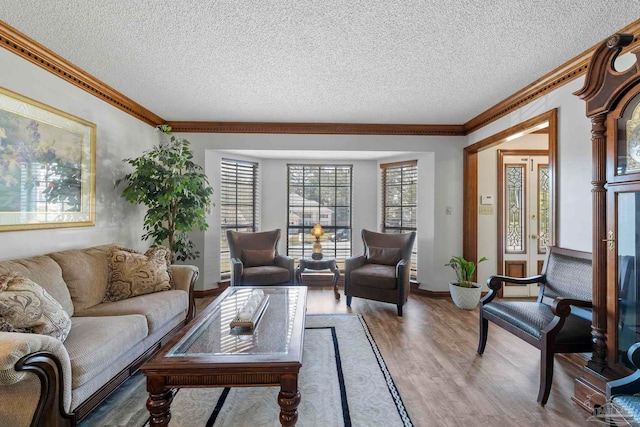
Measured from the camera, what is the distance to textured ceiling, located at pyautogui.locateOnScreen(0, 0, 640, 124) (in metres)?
1.94

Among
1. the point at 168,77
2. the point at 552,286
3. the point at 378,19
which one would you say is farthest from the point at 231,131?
the point at 552,286

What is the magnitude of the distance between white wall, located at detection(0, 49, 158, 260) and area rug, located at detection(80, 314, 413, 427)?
143cm

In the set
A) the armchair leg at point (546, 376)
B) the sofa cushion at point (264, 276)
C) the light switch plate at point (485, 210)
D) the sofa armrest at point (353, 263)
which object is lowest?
the armchair leg at point (546, 376)

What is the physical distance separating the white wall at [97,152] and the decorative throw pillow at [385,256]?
3127 mm

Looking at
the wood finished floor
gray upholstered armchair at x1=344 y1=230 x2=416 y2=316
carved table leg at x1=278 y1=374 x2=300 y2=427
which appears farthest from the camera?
gray upholstered armchair at x1=344 y1=230 x2=416 y2=316

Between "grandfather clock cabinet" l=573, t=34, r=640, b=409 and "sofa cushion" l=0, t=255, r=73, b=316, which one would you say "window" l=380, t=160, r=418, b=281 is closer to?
"grandfather clock cabinet" l=573, t=34, r=640, b=409

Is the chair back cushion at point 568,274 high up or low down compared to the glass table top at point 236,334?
up

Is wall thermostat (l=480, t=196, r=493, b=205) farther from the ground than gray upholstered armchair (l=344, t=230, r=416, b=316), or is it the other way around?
wall thermostat (l=480, t=196, r=493, b=205)

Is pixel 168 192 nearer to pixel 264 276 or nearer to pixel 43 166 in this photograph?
pixel 43 166

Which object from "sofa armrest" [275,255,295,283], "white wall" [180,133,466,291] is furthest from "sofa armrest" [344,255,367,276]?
"white wall" [180,133,466,291]

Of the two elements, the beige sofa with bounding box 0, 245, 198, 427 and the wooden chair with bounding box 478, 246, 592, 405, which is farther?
the wooden chair with bounding box 478, 246, 592, 405

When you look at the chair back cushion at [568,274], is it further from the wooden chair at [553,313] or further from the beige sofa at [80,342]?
the beige sofa at [80,342]

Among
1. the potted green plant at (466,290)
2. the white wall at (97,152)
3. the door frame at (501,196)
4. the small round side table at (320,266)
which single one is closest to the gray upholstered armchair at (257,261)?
the small round side table at (320,266)

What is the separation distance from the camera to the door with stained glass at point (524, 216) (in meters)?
4.55
